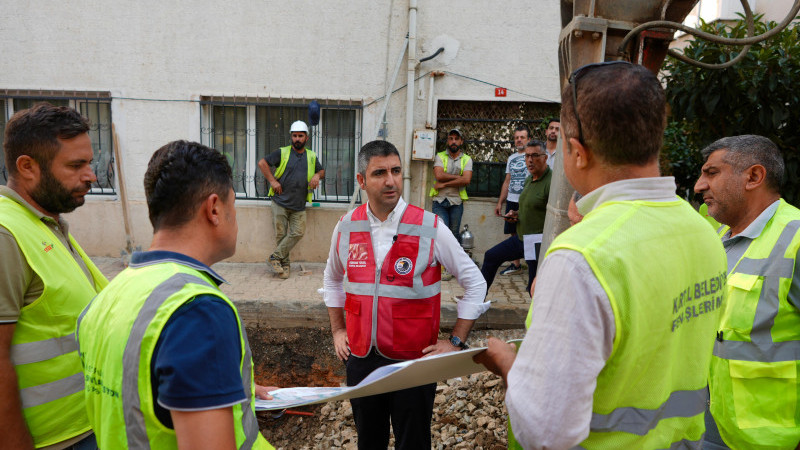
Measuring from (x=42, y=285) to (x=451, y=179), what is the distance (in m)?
6.19

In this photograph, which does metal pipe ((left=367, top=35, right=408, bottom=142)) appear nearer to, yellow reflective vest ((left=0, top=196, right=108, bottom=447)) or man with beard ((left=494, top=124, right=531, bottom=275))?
man with beard ((left=494, top=124, right=531, bottom=275))

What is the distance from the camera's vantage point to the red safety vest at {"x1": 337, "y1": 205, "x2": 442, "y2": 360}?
2949mm

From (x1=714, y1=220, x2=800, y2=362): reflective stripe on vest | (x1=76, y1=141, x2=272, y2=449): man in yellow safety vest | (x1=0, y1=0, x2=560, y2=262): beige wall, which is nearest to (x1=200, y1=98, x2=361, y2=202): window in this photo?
(x1=0, y1=0, x2=560, y2=262): beige wall

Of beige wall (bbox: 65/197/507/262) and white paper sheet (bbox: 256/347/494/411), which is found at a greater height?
white paper sheet (bbox: 256/347/494/411)

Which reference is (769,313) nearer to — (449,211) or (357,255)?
(357,255)

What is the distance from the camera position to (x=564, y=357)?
121 cm

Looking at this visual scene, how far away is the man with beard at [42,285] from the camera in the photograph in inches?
72.1

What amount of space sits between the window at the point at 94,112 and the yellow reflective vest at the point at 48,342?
6.89 meters

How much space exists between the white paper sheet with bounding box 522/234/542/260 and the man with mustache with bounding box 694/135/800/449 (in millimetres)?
3052

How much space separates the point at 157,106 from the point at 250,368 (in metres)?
7.50

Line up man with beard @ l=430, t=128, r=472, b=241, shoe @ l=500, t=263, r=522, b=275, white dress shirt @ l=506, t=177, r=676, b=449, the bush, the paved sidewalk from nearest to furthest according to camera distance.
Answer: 1. white dress shirt @ l=506, t=177, r=676, b=449
2. the bush
3. the paved sidewalk
4. man with beard @ l=430, t=128, r=472, b=241
5. shoe @ l=500, t=263, r=522, b=275

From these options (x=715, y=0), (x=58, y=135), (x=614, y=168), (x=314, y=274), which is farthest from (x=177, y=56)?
(x=715, y=0)

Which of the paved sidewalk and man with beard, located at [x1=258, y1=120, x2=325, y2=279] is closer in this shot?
the paved sidewalk

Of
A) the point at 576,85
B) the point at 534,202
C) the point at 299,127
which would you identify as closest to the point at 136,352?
the point at 576,85
